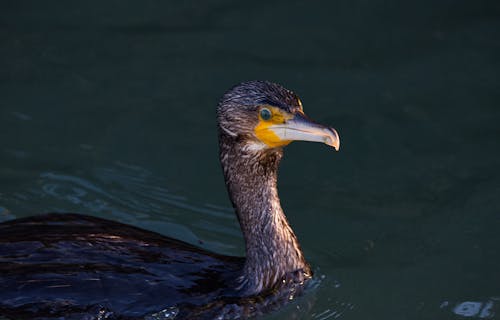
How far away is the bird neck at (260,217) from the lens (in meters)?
5.63

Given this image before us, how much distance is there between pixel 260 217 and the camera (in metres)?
5.80

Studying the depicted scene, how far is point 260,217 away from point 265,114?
28.3 inches

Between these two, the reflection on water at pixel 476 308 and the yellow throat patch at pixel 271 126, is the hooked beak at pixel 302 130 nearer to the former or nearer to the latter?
the yellow throat patch at pixel 271 126

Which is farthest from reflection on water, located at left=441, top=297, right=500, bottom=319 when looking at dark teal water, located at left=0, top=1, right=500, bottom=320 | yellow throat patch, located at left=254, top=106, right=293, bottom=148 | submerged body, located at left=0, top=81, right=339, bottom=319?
yellow throat patch, located at left=254, top=106, right=293, bottom=148

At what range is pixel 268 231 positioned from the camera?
5.81 m

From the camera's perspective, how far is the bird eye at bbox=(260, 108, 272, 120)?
17.8ft

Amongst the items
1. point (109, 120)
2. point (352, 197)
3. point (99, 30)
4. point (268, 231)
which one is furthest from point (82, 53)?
point (268, 231)

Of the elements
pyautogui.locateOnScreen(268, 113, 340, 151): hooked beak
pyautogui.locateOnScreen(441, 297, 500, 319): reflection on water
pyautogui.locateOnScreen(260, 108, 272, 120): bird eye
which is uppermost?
pyautogui.locateOnScreen(260, 108, 272, 120): bird eye

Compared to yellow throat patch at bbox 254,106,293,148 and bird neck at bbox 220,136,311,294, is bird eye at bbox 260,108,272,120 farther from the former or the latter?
bird neck at bbox 220,136,311,294

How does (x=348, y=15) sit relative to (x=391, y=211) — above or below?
above

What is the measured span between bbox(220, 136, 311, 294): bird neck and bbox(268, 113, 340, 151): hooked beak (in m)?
0.22

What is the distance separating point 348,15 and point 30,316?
4.82m

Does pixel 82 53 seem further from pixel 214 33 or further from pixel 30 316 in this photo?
pixel 30 316

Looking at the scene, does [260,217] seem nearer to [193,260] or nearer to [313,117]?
[193,260]
